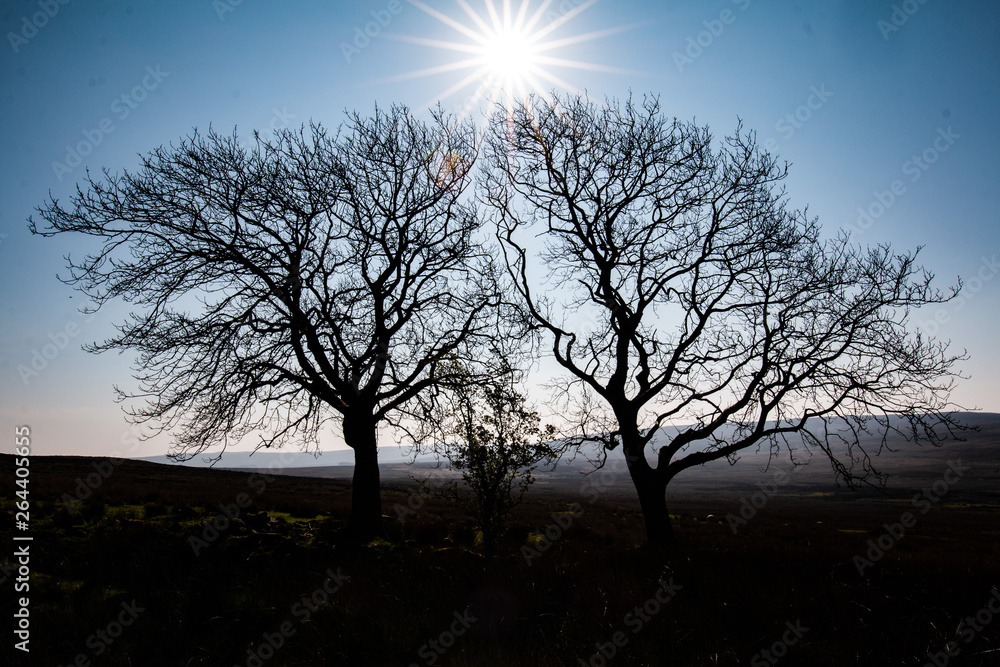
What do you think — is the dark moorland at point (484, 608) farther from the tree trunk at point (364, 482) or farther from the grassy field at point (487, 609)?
the tree trunk at point (364, 482)

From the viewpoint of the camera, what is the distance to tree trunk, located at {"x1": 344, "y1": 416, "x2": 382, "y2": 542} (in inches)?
488

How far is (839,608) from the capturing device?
222 inches

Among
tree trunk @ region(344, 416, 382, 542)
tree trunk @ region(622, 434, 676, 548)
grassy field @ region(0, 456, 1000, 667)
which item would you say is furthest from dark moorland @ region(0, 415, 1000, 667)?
tree trunk @ region(344, 416, 382, 542)

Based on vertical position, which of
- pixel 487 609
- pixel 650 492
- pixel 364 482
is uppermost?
pixel 364 482

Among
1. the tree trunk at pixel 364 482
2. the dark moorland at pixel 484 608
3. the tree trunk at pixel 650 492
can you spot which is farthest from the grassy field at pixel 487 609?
the tree trunk at pixel 364 482

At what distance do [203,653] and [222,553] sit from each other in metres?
4.05

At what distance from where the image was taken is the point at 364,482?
12.7 metres

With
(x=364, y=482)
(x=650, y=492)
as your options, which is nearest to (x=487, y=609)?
(x=650, y=492)

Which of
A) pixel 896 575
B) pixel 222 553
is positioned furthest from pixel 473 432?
pixel 896 575

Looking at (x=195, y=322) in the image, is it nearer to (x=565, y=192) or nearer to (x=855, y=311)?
(x=565, y=192)

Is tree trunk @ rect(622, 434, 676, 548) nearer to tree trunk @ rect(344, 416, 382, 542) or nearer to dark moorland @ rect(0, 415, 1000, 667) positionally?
dark moorland @ rect(0, 415, 1000, 667)

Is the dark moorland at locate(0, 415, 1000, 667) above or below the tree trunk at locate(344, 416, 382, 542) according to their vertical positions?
below

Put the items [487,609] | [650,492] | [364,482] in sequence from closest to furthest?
[487,609] → [650,492] → [364,482]

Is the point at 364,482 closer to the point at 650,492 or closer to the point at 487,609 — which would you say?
the point at 650,492
